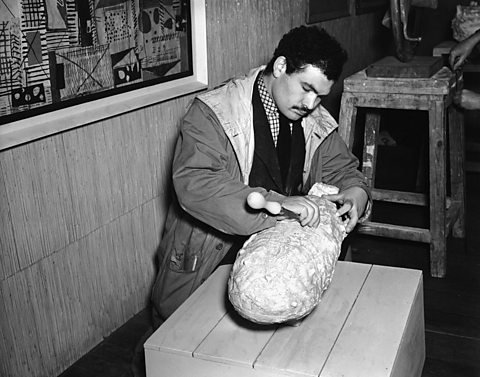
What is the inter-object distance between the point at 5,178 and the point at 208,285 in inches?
27.1

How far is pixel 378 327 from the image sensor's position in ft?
6.07

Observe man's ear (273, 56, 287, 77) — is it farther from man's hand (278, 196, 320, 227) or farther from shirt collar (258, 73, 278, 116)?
man's hand (278, 196, 320, 227)

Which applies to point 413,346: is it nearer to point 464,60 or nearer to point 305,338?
point 305,338

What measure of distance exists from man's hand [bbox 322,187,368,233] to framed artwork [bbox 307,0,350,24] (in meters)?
1.88

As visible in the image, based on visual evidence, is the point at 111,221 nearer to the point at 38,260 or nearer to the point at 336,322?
the point at 38,260

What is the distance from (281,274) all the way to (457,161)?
2014 millimetres

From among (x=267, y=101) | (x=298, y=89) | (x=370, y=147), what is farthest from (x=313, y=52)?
Answer: (x=370, y=147)


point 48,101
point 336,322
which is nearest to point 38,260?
point 48,101

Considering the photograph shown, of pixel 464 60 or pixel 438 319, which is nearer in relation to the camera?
pixel 438 319

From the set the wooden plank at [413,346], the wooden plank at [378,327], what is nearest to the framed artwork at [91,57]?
the wooden plank at [378,327]

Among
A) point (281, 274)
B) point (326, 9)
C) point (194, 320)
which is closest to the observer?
point (281, 274)

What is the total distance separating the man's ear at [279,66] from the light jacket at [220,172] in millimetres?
119

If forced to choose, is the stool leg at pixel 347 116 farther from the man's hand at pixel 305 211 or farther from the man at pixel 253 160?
the man's hand at pixel 305 211

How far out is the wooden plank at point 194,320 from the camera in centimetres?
178
